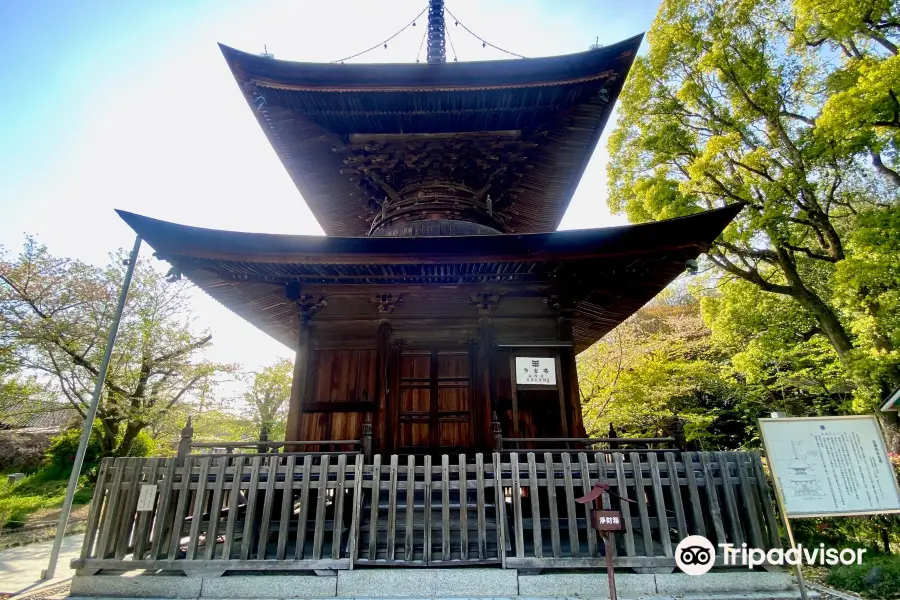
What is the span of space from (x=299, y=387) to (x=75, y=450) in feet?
68.3

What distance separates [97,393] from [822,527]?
13823 millimetres

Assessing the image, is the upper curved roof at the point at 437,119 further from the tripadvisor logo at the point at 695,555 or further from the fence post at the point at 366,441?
the tripadvisor logo at the point at 695,555

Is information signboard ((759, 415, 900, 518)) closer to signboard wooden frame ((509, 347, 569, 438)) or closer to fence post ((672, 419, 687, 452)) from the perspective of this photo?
fence post ((672, 419, 687, 452))

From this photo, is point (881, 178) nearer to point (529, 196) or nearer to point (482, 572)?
point (529, 196)

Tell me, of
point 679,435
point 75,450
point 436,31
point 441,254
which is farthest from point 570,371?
point 75,450

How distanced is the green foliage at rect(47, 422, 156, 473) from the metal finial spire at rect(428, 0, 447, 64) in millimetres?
20736

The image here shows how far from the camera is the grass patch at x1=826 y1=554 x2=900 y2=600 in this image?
16.2ft

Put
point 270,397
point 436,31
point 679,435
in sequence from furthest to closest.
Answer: point 270,397 < point 436,31 < point 679,435

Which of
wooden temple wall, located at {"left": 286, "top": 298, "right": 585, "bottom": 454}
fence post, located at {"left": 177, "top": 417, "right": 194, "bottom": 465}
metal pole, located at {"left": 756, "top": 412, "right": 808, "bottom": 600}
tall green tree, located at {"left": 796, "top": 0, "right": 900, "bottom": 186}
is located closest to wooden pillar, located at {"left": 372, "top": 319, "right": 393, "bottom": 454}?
wooden temple wall, located at {"left": 286, "top": 298, "right": 585, "bottom": 454}

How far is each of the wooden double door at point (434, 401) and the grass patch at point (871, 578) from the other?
519cm

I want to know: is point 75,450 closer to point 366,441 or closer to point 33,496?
point 33,496

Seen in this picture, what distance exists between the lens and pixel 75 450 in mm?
19344

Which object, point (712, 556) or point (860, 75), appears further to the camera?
point (860, 75)

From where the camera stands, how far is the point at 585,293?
22.3 ft
